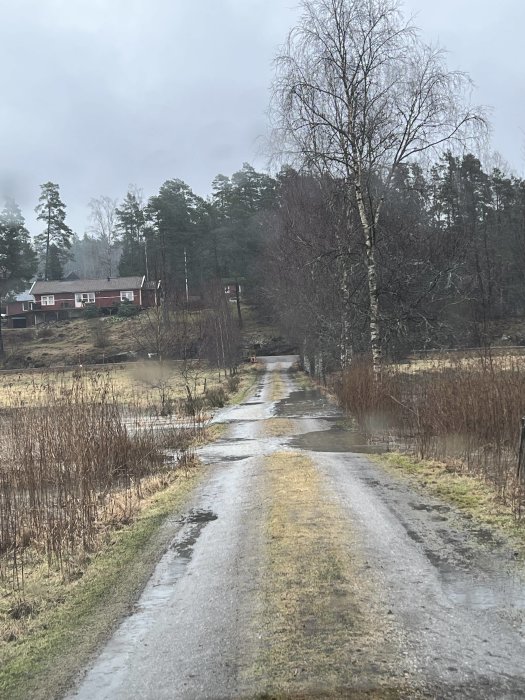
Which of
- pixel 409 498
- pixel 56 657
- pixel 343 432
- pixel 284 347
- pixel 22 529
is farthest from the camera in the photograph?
pixel 284 347

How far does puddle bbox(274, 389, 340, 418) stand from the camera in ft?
56.6

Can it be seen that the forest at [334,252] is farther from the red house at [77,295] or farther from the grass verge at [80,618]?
the grass verge at [80,618]

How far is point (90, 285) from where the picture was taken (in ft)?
250

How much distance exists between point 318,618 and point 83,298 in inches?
2988

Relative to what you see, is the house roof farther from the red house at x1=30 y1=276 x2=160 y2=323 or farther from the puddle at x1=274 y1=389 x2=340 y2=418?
the puddle at x1=274 y1=389 x2=340 y2=418

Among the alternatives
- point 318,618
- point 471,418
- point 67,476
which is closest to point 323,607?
point 318,618

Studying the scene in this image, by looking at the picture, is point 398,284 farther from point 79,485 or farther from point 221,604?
point 221,604

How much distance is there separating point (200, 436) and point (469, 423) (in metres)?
6.37

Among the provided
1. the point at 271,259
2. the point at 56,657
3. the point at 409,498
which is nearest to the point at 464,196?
the point at 271,259

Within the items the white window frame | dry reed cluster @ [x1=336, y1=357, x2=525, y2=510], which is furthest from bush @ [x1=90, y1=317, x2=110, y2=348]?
dry reed cluster @ [x1=336, y1=357, x2=525, y2=510]

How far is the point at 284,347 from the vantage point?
59.0m

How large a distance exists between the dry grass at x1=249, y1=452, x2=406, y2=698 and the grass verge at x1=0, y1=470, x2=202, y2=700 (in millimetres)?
1003

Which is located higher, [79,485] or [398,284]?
[398,284]

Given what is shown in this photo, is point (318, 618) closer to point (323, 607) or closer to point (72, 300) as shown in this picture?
point (323, 607)
